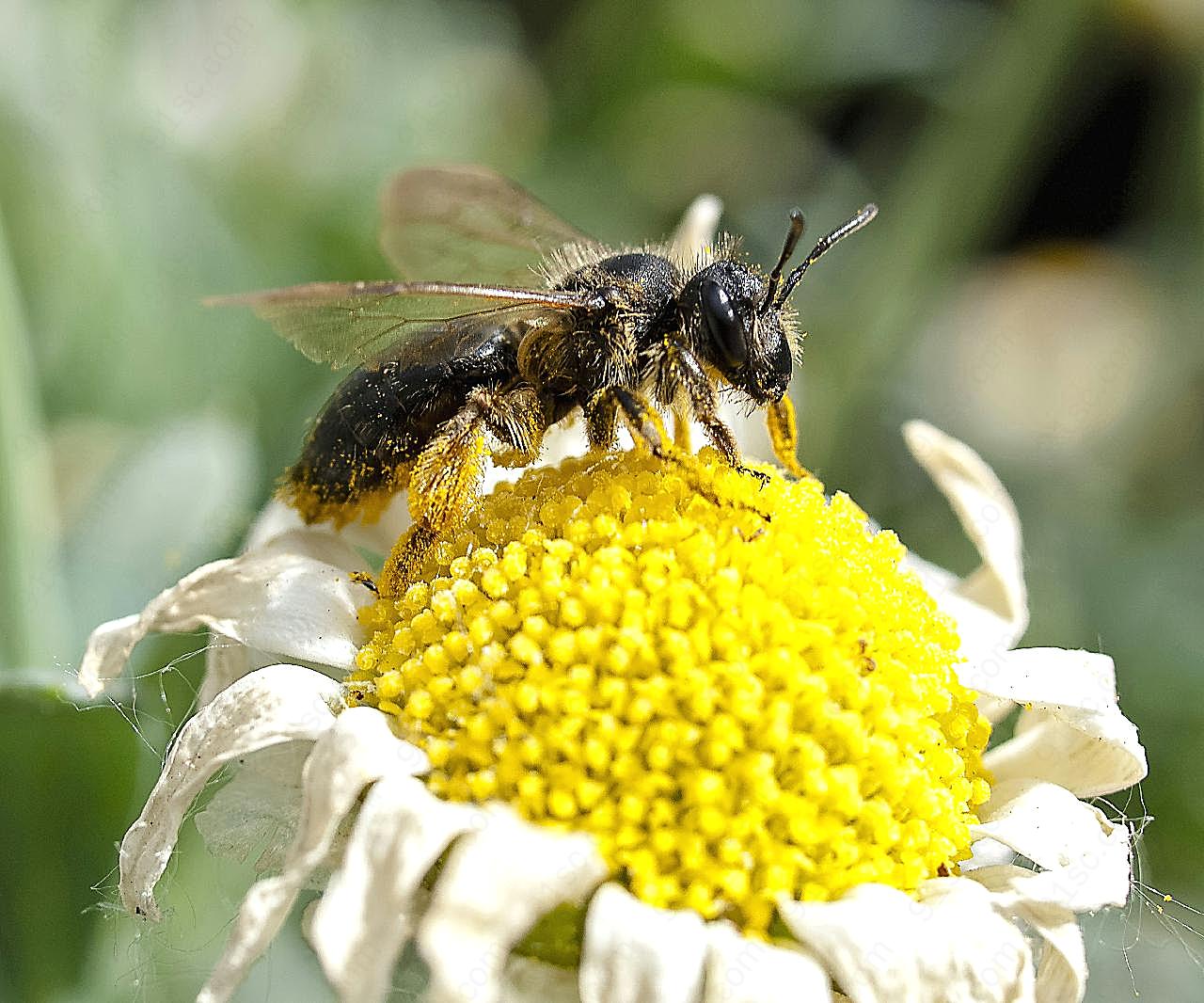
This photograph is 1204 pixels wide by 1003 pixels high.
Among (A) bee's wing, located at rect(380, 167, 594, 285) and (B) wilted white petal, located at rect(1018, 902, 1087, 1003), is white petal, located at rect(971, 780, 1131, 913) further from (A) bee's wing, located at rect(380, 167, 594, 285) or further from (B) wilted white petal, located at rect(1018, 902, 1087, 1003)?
(A) bee's wing, located at rect(380, 167, 594, 285)

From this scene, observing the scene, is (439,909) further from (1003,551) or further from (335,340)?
(1003,551)

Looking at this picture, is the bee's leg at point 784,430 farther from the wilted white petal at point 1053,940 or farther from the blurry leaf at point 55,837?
the blurry leaf at point 55,837

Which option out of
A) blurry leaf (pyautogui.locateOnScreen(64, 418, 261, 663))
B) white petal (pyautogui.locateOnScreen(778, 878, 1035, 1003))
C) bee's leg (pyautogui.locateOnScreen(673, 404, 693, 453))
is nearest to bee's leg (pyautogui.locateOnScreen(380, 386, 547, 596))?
bee's leg (pyautogui.locateOnScreen(673, 404, 693, 453))

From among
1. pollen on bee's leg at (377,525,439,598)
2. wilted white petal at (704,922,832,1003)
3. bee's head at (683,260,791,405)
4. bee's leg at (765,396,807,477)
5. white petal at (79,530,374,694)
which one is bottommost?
wilted white petal at (704,922,832,1003)

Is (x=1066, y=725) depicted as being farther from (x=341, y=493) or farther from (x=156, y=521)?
(x=156, y=521)

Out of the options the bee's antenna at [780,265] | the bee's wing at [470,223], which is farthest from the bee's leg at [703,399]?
the bee's wing at [470,223]

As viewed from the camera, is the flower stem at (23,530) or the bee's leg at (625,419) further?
the flower stem at (23,530)

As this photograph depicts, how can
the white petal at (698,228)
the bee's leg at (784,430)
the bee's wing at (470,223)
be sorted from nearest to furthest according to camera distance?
the bee's leg at (784,430)
the bee's wing at (470,223)
the white petal at (698,228)
